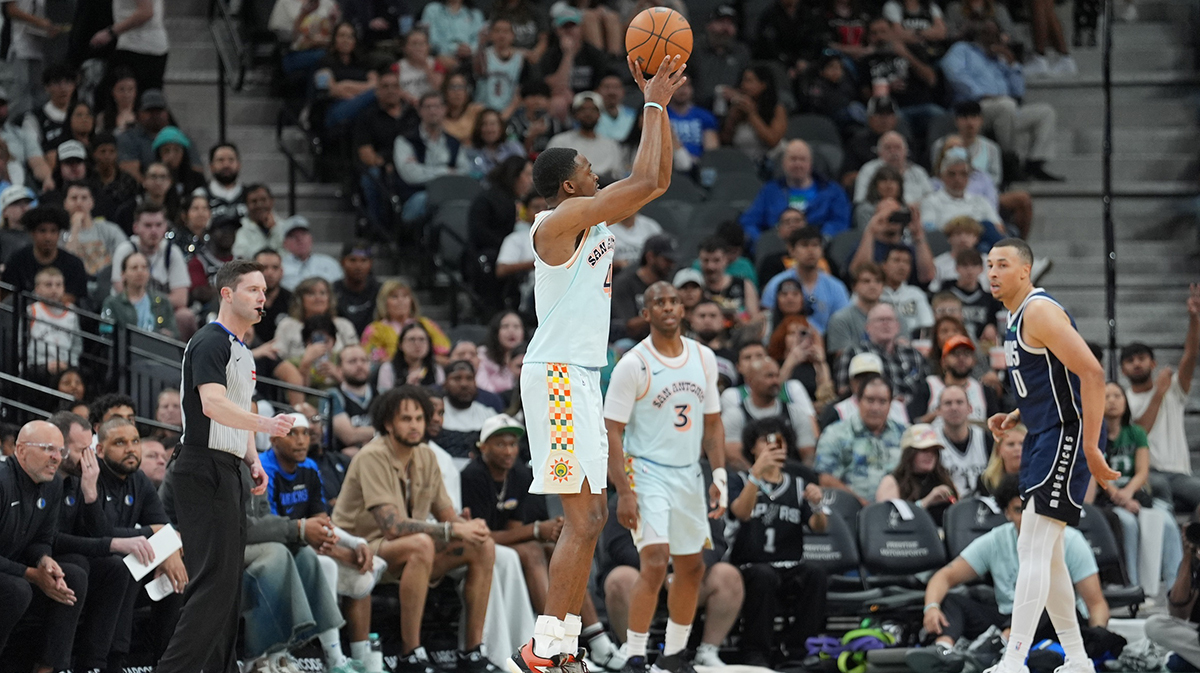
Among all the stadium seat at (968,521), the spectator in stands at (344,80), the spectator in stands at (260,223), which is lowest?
the stadium seat at (968,521)

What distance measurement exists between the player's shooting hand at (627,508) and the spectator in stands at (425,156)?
681 cm

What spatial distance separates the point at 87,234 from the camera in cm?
1264

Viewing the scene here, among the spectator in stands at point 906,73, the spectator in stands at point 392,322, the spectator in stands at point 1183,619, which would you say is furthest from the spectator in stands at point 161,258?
the spectator in stands at point 906,73

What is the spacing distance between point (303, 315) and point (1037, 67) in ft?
32.9

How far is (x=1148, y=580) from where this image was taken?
11.2m

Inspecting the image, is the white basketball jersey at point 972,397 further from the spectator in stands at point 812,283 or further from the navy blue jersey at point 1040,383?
the navy blue jersey at point 1040,383

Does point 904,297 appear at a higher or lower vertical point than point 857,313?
higher

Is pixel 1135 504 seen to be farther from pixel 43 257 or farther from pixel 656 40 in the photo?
pixel 43 257

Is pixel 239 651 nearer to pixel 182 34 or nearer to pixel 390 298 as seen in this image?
pixel 390 298

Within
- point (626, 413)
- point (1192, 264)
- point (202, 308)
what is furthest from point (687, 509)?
point (1192, 264)

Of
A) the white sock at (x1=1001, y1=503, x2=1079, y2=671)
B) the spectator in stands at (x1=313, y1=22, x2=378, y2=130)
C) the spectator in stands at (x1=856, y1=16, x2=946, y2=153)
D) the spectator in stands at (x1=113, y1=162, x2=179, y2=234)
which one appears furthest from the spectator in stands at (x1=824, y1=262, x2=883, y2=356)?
the spectator in stands at (x1=113, y1=162, x2=179, y2=234)

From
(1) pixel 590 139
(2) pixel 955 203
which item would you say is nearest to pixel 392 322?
(1) pixel 590 139

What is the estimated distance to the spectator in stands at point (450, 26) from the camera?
16.3 meters

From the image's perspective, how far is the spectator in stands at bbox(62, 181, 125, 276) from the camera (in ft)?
41.2
